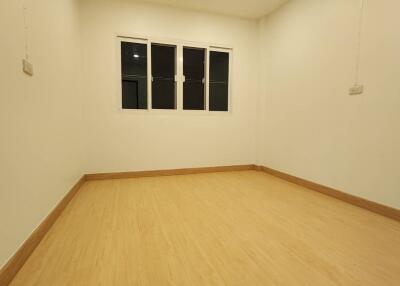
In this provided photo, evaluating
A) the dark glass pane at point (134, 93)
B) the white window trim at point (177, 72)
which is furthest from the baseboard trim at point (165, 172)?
the dark glass pane at point (134, 93)

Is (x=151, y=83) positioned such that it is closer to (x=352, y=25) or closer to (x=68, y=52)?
(x=68, y=52)

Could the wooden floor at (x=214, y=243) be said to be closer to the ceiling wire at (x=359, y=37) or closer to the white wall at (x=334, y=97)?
the white wall at (x=334, y=97)

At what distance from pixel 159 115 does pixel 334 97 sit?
104 inches

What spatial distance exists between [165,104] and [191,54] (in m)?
1.07

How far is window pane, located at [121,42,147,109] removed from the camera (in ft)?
12.4

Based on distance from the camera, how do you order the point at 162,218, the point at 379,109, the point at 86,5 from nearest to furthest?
the point at 162,218, the point at 379,109, the point at 86,5

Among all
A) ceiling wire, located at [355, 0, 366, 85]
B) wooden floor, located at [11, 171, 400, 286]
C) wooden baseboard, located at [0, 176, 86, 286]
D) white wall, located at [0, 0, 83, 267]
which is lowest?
wooden floor, located at [11, 171, 400, 286]

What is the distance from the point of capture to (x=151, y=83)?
3898mm

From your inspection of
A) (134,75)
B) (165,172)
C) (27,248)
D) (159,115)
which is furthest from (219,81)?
(27,248)

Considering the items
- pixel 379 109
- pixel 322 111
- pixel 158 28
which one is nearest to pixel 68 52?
pixel 158 28

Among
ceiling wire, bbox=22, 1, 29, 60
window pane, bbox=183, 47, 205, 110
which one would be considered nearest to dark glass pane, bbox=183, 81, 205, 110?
window pane, bbox=183, 47, 205, 110

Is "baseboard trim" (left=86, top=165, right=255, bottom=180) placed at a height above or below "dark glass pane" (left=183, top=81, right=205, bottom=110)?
A: below

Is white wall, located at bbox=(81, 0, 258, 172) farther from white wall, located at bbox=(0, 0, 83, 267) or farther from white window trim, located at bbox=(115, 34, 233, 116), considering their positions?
white wall, located at bbox=(0, 0, 83, 267)

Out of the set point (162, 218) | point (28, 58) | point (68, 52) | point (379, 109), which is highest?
point (68, 52)
